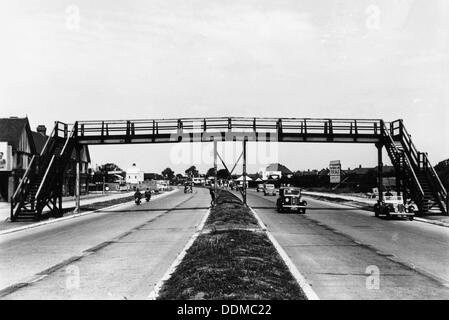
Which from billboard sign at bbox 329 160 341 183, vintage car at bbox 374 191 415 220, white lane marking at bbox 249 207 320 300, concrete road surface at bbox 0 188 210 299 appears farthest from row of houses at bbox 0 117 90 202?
white lane marking at bbox 249 207 320 300

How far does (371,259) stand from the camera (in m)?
12.5

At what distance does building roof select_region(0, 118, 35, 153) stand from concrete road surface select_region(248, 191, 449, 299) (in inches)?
1537

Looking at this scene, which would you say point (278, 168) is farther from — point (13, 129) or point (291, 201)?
point (291, 201)

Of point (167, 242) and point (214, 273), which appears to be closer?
point (214, 273)

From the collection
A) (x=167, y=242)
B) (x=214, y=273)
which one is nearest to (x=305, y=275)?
(x=214, y=273)

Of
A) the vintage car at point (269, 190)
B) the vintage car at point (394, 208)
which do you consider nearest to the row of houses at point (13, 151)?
the vintage car at point (269, 190)

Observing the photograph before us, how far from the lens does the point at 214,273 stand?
9.35 meters

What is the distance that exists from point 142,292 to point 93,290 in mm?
1032

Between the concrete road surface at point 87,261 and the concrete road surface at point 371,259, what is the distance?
3618mm

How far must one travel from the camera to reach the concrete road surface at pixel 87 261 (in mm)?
8875

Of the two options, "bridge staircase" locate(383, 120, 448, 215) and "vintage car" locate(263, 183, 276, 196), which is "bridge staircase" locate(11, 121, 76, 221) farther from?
"vintage car" locate(263, 183, 276, 196)

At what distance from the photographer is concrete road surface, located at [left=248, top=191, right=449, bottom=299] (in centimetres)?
880
